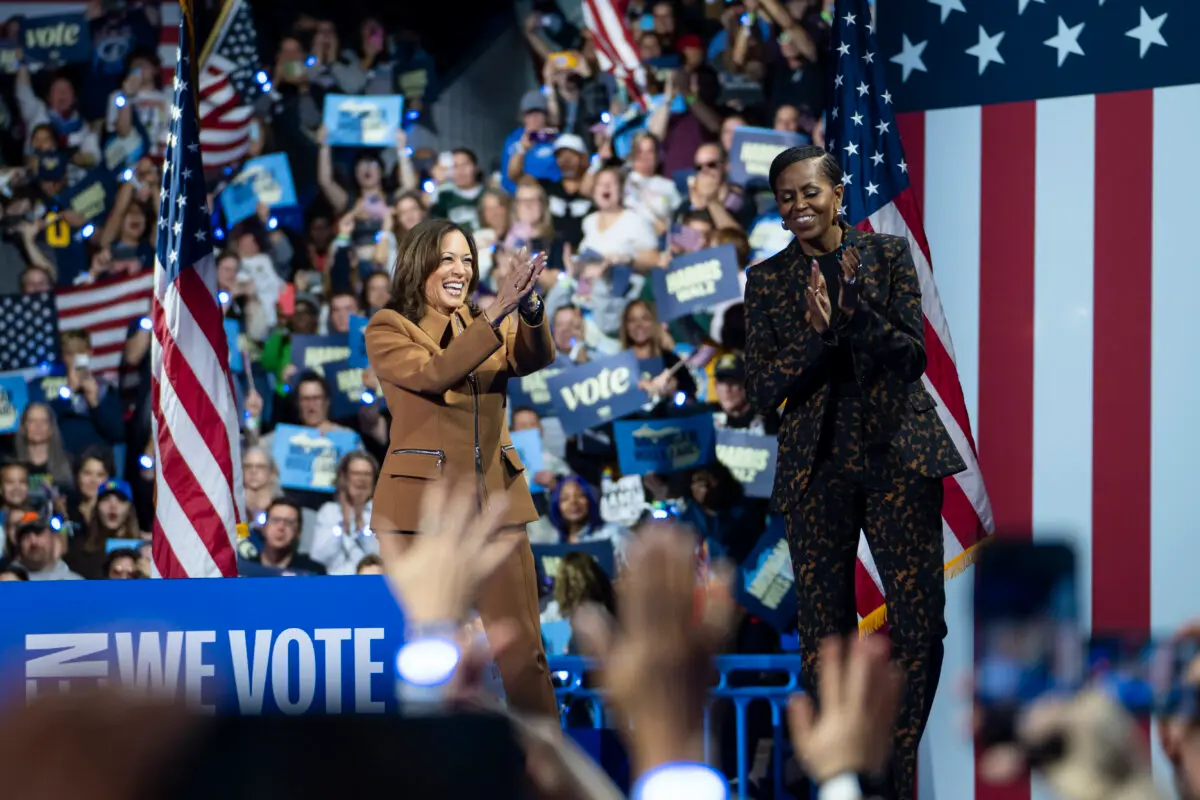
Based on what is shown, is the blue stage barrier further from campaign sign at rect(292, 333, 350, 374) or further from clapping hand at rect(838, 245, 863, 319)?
campaign sign at rect(292, 333, 350, 374)

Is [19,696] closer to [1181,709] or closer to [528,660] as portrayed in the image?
[1181,709]

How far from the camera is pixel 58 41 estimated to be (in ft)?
21.8

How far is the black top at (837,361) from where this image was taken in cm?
310

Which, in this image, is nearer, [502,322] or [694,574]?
[694,574]

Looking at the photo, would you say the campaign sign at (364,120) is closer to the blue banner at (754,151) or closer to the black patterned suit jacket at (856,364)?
the blue banner at (754,151)

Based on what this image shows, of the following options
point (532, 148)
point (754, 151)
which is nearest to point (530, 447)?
point (532, 148)

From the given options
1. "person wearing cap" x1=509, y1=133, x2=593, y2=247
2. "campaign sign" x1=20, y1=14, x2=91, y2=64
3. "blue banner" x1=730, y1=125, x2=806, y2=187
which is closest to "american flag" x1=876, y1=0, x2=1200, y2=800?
"blue banner" x1=730, y1=125, x2=806, y2=187

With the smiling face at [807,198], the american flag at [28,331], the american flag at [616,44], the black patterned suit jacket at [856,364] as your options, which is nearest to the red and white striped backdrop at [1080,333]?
the black patterned suit jacket at [856,364]

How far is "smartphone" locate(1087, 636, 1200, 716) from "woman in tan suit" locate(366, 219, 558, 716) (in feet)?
6.66

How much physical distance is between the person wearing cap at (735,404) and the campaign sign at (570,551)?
1.96 feet

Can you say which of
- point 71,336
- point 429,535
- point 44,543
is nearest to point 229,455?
point 44,543

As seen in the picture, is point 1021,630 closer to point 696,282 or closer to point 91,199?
point 696,282

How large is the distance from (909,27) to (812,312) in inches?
88.7

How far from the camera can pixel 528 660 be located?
3078 millimetres
